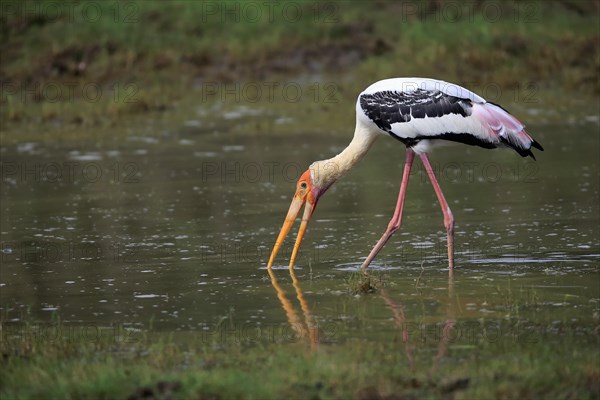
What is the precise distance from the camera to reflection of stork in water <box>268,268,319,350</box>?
6.14 m

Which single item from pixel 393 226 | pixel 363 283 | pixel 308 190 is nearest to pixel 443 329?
pixel 363 283

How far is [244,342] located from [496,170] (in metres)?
6.59

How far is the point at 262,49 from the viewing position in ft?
61.3

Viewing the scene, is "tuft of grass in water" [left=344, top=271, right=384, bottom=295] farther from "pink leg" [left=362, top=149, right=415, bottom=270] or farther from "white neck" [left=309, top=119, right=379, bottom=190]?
"white neck" [left=309, top=119, right=379, bottom=190]

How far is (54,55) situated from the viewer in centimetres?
1888

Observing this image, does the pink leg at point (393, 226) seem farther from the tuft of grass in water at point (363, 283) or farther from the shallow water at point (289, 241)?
the tuft of grass in water at point (363, 283)

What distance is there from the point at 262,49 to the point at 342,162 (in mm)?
10487

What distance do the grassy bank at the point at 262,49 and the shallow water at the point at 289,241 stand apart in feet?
8.47

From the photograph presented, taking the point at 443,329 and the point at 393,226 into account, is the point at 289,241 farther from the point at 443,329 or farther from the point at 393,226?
the point at 443,329

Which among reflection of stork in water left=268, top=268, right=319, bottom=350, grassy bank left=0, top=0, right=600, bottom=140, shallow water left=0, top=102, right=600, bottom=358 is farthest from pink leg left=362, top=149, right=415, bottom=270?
grassy bank left=0, top=0, right=600, bottom=140

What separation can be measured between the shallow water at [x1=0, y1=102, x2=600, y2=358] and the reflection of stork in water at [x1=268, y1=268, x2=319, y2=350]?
0.01m

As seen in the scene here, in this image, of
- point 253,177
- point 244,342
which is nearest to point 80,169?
point 253,177

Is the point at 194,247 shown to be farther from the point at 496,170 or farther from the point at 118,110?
the point at 118,110

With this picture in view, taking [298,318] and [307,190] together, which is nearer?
[298,318]
